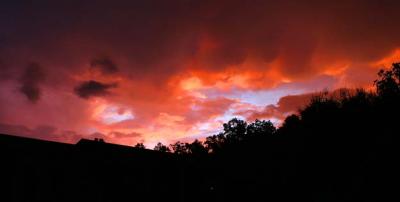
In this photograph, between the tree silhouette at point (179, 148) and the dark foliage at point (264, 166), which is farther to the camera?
the tree silhouette at point (179, 148)

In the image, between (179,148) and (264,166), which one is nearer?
(264,166)

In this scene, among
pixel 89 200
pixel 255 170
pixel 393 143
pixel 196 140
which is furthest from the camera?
pixel 196 140

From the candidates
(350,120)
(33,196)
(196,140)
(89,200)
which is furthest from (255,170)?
(196,140)

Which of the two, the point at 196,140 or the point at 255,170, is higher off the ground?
the point at 196,140

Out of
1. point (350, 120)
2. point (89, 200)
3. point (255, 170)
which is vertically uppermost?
point (350, 120)

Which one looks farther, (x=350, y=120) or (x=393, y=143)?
(x=350, y=120)

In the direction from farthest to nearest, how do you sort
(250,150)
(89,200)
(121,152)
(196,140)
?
(196,140), (250,150), (121,152), (89,200)

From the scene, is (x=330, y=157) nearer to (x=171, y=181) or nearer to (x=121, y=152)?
(x=171, y=181)

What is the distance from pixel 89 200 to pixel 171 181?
24.0 feet

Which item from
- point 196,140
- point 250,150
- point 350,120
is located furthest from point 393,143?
point 196,140

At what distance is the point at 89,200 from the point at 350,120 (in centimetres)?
2118

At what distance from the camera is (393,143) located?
Answer: 75.3 ft

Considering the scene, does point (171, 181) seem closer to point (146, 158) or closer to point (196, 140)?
point (146, 158)

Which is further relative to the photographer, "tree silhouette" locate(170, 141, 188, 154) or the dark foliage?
"tree silhouette" locate(170, 141, 188, 154)
